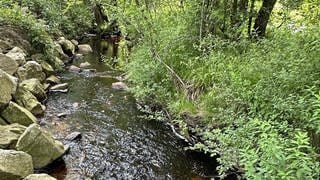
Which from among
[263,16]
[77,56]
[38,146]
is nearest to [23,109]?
[38,146]

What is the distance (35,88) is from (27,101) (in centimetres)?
112

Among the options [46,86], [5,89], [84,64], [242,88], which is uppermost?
[242,88]

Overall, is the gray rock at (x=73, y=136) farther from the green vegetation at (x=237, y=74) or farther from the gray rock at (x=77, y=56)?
the gray rock at (x=77, y=56)

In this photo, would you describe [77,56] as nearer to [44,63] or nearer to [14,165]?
[44,63]

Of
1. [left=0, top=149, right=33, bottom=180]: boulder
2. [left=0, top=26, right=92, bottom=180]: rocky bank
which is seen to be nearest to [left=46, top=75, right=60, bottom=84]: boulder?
[left=0, top=26, right=92, bottom=180]: rocky bank

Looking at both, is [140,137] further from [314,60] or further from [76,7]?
[76,7]

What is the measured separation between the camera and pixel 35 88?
32.1ft

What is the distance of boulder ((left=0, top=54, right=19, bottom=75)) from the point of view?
367 inches

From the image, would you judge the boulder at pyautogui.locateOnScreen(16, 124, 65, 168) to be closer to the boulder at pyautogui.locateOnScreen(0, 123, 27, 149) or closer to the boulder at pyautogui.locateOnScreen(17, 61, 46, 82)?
the boulder at pyautogui.locateOnScreen(0, 123, 27, 149)

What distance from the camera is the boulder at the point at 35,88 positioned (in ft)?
31.6

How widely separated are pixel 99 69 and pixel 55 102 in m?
4.20

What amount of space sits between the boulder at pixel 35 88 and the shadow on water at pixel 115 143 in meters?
0.32

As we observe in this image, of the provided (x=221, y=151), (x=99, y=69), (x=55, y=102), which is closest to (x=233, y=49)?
(x=221, y=151)

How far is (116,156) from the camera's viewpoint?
6.88m
